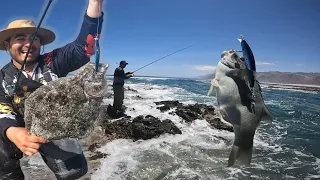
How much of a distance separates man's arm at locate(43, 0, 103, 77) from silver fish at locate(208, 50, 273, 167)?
162cm

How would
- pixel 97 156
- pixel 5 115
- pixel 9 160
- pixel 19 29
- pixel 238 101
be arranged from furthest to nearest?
pixel 97 156 → pixel 9 160 → pixel 19 29 → pixel 5 115 → pixel 238 101

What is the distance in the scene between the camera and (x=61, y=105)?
2816mm

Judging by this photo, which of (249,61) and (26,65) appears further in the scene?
(26,65)

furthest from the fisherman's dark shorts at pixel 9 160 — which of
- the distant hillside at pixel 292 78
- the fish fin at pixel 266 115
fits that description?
the distant hillside at pixel 292 78

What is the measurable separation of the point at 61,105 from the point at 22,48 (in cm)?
128

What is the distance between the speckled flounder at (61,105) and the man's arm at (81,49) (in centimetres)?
75

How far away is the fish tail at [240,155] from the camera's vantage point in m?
3.20

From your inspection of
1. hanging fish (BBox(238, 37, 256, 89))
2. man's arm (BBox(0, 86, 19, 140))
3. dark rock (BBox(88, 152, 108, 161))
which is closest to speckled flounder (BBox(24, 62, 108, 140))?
man's arm (BBox(0, 86, 19, 140))

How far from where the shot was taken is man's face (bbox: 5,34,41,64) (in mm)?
3512

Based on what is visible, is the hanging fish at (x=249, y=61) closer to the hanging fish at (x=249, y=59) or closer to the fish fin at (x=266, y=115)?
the hanging fish at (x=249, y=59)

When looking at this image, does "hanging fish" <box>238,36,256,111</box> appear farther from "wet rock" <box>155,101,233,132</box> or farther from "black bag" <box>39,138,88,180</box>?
"wet rock" <box>155,101,233,132</box>

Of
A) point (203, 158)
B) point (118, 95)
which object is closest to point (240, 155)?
point (203, 158)

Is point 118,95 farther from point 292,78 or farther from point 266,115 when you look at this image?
point 292,78

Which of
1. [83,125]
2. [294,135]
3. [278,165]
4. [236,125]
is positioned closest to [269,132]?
[294,135]
